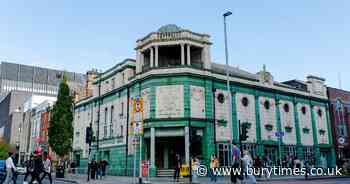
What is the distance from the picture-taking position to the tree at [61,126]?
39.4 metres

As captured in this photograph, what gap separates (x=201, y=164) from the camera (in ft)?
93.6

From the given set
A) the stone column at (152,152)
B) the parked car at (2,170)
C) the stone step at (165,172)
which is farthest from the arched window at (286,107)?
the parked car at (2,170)

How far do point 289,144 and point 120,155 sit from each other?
61.4 ft

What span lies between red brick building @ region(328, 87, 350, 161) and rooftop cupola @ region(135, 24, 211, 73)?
2155cm

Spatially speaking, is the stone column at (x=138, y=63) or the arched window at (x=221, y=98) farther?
the stone column at (x=138, y=63)

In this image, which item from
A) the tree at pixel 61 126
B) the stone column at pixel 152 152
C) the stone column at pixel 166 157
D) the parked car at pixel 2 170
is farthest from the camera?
the tree at pixel 61 126

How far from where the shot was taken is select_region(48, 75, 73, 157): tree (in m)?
39.4

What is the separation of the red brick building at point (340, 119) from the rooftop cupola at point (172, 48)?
21551mm

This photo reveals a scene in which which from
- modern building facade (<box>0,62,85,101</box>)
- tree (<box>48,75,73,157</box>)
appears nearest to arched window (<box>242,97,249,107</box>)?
tree (<box>48,75,73,157</box>)

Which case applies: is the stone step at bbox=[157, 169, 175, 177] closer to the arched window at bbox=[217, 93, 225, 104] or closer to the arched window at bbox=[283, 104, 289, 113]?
the arched window at bbox=[217, 93, 225, 104]

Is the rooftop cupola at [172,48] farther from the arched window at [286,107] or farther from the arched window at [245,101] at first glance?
the arched window at [286,107]

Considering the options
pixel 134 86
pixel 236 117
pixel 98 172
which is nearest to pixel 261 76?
pixel 236 117

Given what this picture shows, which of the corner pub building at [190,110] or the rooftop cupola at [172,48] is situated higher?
the rooftop cupola at [172,48]

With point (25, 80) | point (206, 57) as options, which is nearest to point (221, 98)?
point (206, 57)
